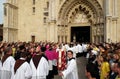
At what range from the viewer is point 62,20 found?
3938 centimetres

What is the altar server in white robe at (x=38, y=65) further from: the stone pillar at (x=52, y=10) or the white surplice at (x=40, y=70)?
the stone pillar at (x=52, y=10)

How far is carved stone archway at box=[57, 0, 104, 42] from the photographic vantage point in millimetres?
37062

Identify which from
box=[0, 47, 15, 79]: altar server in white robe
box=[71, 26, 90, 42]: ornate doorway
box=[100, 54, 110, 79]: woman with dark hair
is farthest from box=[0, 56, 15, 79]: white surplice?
box=[71, 26, 90, 42]: ornate doorway

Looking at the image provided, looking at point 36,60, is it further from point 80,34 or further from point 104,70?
point 80,34

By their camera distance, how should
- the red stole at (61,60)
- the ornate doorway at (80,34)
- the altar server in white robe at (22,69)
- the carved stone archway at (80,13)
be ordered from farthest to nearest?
the ornate doorway at (80,34) < the carved stone archway at (80,13) < the red stole at (61,60) < the altar server in white robe at (22,69)

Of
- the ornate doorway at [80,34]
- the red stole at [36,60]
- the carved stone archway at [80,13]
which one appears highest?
the carved stone archway at [80,13]

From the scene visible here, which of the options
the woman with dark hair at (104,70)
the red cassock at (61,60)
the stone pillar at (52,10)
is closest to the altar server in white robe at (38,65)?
the woman with dark hair at (104,70)

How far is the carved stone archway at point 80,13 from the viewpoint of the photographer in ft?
122

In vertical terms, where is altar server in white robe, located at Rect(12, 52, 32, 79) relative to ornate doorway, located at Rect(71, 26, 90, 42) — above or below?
below

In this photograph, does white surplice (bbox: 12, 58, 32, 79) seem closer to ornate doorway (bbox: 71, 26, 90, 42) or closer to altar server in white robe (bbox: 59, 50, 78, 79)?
altar server in white robe (bbox: 59, 50, 78, 79)

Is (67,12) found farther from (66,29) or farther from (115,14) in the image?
(115,14)

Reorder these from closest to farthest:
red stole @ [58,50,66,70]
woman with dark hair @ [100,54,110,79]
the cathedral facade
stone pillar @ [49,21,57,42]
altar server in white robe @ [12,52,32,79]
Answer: altar server in white robe @ [12,52,32,79] < woman with dark hair @ [100,54,110,79] < red stole @ [58,50,66,70] < the cathedral facade < stone pillar @ [49,21,57,42]

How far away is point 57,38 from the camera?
127ft

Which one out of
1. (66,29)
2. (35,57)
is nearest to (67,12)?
(66,29)
